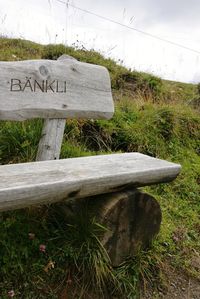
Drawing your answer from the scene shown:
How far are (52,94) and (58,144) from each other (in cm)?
39

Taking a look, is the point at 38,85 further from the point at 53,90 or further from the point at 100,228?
the point at 100,228

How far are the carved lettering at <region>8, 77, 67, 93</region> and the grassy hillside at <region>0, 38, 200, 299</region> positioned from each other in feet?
1.74

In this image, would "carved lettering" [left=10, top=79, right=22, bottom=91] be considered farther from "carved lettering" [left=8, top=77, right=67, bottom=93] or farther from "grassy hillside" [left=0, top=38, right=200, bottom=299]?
"grassy hillside" [left=0, top=38, right=200, bottom=299]

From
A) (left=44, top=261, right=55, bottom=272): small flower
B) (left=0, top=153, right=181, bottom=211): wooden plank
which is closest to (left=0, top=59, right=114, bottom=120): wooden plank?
(left=0, top=153, right=181, bottom=211): wooden plank

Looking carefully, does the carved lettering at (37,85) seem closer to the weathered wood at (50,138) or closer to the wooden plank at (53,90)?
the wooden plank at (53,90)

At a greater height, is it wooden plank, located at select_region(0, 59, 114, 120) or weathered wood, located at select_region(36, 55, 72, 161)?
wooden plank, located at select_region(0, 59, 114, 120)

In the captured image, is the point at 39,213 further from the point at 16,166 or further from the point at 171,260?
the point at 171,260

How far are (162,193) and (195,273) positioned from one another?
1.03 metres

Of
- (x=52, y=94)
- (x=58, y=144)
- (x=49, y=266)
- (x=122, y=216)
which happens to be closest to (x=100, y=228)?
(x=122, y=216)

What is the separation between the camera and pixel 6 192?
5.94ft

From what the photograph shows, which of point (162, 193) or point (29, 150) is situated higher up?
point (29, 150)

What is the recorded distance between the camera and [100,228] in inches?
94.1

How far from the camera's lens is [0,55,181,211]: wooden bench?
198 centimetres

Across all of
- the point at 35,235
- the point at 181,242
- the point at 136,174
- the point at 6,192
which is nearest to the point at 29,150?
the point at 35,235
